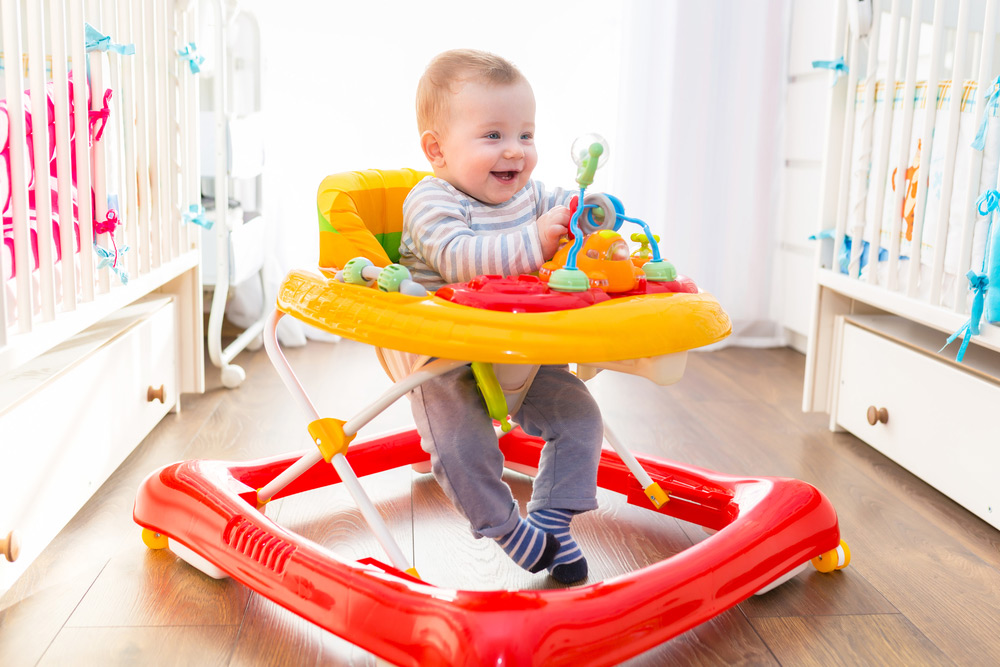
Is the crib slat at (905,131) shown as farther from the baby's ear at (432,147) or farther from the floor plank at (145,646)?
the floor plank at (145,646)

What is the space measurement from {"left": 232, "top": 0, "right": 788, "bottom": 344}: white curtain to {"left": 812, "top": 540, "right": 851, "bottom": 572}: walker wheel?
1.41 metres

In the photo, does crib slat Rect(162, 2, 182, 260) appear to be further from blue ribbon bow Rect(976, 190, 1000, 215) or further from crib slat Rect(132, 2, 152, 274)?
blue ribbon bow Rect(976, 190, 1000, 215)

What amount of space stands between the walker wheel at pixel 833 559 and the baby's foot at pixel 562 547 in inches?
11.3

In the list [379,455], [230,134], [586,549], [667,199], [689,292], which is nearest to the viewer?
[689,292]

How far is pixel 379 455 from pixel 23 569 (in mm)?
477

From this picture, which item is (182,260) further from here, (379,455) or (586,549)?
(586,549)

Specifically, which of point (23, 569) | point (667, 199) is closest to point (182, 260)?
point (23, 569)

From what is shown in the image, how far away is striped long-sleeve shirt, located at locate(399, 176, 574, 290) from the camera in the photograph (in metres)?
0.97

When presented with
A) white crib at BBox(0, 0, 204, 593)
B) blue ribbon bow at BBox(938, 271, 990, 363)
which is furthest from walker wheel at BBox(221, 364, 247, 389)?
blue ribbon bow at BBox(938, 271, 990, 363)

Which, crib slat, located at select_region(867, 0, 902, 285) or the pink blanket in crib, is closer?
the pink blanket in crib

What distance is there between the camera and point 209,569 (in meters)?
1.02

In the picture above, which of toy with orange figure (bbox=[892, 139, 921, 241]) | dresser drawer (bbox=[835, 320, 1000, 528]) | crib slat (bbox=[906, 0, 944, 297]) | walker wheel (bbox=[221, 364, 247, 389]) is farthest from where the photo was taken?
walker wheel (bbox=[221, 364, 247, 389])

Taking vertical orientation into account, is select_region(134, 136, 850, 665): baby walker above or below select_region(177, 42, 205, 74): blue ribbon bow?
below

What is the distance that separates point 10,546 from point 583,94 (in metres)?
1.83
